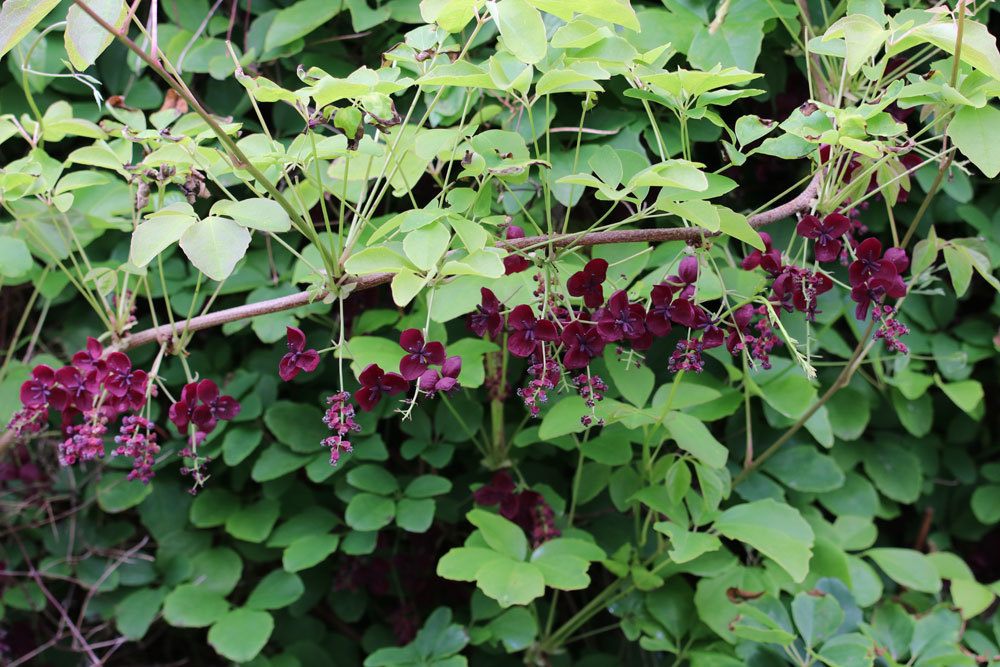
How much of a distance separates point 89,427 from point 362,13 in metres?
0.68

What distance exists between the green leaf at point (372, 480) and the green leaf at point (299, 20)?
62 cm

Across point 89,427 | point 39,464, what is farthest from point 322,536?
point 39,464

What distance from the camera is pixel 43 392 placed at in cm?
93

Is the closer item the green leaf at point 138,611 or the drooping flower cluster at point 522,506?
the drooping flower cluster at point 522,506

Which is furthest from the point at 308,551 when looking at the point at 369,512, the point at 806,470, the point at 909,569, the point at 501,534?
the point at 909,569

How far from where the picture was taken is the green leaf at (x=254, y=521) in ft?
4.19

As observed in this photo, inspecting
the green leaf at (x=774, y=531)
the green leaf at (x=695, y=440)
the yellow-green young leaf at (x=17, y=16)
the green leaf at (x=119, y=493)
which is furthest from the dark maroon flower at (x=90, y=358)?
the green leaf at (x=774, y=531)

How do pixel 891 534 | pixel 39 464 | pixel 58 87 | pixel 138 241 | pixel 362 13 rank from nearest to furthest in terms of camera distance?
1. pixel 138 241
2. pixel 362 13
3. pixel 58 87
4. pixel 39 464
5. pixel 891 534

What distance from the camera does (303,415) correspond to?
4.17 ft

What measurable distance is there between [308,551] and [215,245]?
61 centimetres

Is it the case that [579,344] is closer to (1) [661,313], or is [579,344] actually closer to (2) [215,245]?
(1) [661,313]

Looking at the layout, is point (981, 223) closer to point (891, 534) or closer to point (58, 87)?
point (891, 534)

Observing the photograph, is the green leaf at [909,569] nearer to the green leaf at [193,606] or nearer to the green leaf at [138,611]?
the green leaf at [193,606]

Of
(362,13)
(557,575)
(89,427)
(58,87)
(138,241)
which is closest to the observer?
(138,241)
